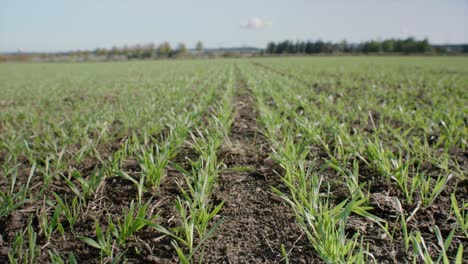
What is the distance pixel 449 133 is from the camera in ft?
9.64

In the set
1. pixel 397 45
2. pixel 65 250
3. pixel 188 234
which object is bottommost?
pixel 65 250

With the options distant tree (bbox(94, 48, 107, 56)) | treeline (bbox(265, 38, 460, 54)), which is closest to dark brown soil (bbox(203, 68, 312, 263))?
treeline (bbox(265, 38, 460, 54))

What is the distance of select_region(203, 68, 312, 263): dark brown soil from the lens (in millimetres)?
1436

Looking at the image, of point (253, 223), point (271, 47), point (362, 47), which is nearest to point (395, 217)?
point (253, 223)

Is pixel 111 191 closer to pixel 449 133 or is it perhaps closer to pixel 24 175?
pixel 24 175

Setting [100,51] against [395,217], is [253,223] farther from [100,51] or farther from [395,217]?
[100,51]

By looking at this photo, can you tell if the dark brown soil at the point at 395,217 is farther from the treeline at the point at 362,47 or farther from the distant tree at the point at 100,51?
the distant tree at the point at 100,51

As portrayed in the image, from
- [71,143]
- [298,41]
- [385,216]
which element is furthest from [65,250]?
[298,41]

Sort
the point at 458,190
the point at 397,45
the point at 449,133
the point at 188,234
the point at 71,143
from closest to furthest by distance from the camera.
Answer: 1. the point at 188,234
2. the point at 458,190
3. the point at 449,133
4. the point at 71,143
5. the point at 397,45

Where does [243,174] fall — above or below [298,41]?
below

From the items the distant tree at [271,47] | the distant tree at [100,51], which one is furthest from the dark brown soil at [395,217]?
the distant tree at [100,51]

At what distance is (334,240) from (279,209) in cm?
59

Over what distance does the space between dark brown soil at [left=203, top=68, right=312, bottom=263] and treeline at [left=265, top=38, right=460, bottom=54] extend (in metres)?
88.5

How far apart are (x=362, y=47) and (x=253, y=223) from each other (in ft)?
339
